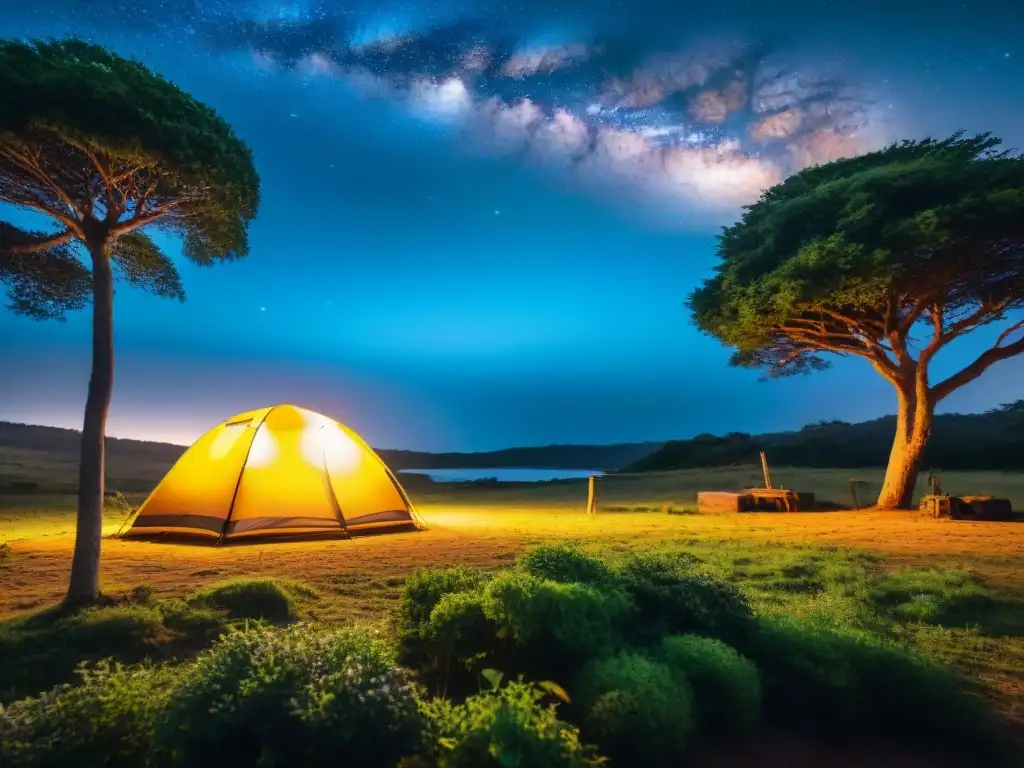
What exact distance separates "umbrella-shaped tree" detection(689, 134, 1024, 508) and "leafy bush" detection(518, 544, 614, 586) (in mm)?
14483

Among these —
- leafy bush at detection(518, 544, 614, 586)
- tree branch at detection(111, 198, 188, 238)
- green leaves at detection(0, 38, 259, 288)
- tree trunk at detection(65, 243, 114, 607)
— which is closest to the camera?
leafy bush at detection(518, 544, 614, 586)

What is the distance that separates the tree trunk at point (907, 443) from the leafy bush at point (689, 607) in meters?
16.1

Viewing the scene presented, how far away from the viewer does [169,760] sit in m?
2.92

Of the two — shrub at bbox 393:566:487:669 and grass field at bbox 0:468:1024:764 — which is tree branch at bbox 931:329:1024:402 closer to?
grass field at bbox 0:468:1024:764

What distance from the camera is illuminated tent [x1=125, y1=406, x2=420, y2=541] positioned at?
462 inches

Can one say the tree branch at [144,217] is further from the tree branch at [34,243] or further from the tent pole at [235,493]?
the tent pole at [235,493]

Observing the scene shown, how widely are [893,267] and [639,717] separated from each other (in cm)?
1617

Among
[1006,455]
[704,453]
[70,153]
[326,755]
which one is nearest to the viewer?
[326,755]

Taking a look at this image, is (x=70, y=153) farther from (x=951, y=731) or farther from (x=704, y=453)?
(x=704, y=453)

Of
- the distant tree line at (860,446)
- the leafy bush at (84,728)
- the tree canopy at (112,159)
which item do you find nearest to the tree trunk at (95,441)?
the tree canopy at (112,159)

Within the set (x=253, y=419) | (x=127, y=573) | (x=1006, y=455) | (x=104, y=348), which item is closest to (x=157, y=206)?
(x=104, y=348)

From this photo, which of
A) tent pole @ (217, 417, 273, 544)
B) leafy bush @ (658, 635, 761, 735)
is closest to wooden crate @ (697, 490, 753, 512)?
tent pole @ (217, 417, 273, 544)

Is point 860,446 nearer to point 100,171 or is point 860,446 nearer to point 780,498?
point 780,498

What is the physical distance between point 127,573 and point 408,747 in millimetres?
7337
